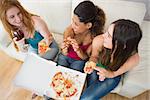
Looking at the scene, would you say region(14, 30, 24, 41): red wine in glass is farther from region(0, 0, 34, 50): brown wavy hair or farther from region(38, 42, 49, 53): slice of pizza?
region(38, 42, 49, 53): slice of pizza

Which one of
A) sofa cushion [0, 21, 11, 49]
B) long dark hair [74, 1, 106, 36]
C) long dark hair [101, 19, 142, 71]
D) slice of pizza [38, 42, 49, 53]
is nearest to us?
long dark hair [101, 19, 142, 71]

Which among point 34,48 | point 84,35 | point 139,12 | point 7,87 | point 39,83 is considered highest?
point 139,12

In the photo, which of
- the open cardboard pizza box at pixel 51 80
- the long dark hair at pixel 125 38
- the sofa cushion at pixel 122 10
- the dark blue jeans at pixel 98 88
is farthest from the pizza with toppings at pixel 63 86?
the sofa cushion at pixel 122 10

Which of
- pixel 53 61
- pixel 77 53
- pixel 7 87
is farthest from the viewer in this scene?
pixel 7 87

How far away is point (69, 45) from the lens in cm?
154

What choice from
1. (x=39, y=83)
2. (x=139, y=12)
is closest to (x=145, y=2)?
(x=139, y=12)

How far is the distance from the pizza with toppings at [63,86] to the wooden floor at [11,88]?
410 mm

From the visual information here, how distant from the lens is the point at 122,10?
1584mm

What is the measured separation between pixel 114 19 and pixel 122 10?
8 centimetres

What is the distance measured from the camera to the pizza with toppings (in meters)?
1.39

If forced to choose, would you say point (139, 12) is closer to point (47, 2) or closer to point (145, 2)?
point (145, 2)

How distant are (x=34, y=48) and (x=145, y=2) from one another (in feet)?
3.05

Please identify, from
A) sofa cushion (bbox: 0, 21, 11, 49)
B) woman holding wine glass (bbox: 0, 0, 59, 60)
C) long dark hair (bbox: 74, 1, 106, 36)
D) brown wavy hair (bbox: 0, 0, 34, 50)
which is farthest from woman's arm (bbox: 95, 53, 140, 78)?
sofa cushion (bbox: 0, 21, 11, 49)

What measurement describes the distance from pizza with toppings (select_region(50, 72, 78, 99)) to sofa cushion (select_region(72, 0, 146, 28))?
1.67ft
